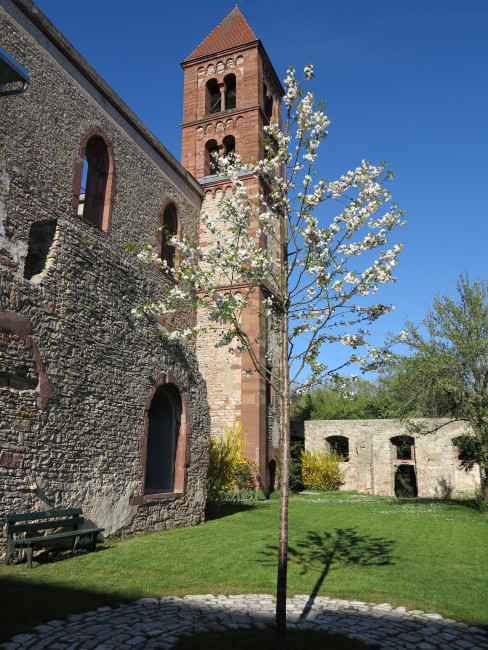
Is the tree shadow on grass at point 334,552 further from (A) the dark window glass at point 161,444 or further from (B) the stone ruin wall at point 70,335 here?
(A) the dark window glass at point 161,444

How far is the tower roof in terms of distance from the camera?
75.3 ft

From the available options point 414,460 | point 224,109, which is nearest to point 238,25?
point 224,109

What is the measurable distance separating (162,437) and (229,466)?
3320 millimetres

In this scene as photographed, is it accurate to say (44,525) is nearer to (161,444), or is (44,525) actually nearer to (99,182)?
(161,444)

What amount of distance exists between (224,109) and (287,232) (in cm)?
1926

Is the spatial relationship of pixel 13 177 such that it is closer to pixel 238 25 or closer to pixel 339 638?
pixel 339 638

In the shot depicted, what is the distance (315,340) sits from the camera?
5.33 metres

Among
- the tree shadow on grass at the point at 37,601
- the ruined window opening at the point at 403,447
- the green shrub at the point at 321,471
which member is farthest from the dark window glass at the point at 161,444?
the ruined window opening at the point at 403,447

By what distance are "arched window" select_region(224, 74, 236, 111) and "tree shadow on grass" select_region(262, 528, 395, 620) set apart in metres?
19.4

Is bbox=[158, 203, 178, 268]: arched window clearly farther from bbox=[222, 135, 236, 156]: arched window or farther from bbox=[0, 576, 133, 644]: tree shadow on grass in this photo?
bbox=[0, 576, 133, 644]: tree shadow on grass

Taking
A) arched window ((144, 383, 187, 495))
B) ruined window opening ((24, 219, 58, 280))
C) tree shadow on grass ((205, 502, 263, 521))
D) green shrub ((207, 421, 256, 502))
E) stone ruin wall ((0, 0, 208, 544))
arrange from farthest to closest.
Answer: green shrub ((207, 421, 256, 502)) < tree shadow on grass ((205, 502, 263, 521)) < arched window ((144, 383, 187, 495)) < ruined window opening ((24, 219, 58, 280)) < stone ruin wall ((0, 0, 208, 544))

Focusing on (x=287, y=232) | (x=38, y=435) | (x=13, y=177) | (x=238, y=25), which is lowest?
(x=38, y=435)

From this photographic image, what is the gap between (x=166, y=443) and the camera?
11.0 metres

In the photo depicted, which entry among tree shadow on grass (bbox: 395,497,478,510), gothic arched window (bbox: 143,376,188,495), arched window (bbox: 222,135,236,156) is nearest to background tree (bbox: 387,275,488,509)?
tree shadow on grass (bbox: 395,497,478,510)
